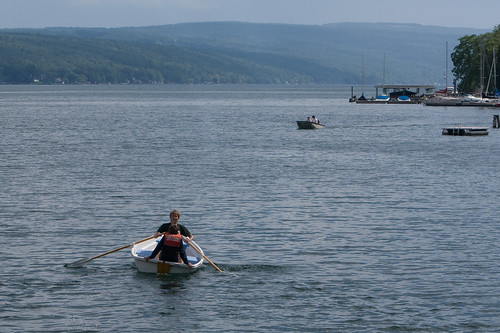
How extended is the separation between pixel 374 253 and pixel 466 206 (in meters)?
13.2

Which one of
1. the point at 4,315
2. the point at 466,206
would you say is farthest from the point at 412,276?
the point at 466,206

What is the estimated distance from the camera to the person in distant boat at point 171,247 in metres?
29.7

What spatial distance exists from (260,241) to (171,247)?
21.6 feet

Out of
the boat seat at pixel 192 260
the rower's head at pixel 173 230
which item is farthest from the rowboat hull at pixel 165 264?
the rower's head at pixel 173 230

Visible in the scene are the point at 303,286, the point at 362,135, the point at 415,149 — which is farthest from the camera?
the point at 362,135

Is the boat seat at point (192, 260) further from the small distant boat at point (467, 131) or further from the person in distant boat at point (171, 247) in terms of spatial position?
the small distant boat at point (467, 131)

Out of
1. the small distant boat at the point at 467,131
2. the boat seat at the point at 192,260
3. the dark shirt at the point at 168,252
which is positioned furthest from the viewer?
the small distant boat at the point at 467,131

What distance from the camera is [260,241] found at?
117 feet

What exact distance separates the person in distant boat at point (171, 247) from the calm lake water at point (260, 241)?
71 cm

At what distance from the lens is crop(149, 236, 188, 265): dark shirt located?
2994 cm

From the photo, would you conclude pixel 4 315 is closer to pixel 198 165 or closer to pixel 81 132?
pixel 198 165

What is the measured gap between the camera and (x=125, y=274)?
30.7 m

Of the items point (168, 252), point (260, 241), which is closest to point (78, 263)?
point (168, 252)

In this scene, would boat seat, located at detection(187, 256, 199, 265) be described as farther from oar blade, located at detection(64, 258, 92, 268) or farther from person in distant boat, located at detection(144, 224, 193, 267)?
oar blade, located at detection(64, 258, 92, 268)
